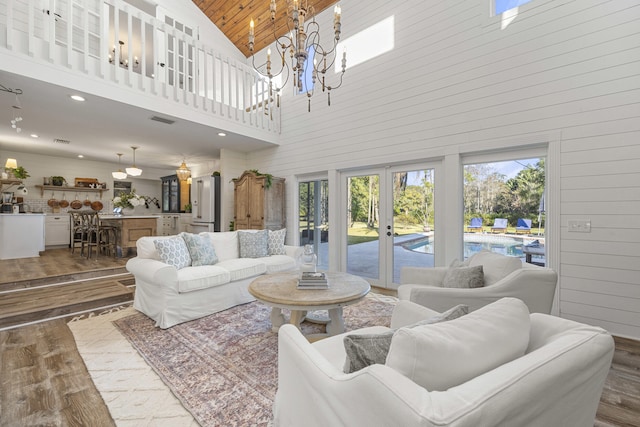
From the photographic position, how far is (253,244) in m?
4.09

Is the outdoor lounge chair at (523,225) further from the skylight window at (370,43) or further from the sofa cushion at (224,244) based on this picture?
the sofa cushion at (224,244)

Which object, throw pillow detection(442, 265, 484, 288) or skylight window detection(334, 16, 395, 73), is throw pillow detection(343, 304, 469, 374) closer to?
throw pillow detection(442, 265, 484, 288)

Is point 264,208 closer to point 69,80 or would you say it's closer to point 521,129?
point 69,80

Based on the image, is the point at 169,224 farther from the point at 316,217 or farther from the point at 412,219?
the point at 412,219

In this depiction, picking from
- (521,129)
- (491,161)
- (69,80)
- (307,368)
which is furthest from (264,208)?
(307,368)

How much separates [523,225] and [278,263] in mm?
3179

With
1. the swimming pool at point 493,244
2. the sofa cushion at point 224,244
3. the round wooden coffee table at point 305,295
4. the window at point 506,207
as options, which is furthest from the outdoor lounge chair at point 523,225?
the sofa cushion at point 224,244

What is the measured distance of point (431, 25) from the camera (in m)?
3.88

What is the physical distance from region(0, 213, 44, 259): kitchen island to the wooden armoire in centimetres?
462

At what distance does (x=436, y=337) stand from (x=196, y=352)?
2.23m

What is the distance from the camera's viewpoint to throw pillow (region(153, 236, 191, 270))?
123 inches

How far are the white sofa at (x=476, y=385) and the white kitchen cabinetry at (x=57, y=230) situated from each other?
951 centimetres

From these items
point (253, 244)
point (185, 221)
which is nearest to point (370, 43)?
point (253, 244)

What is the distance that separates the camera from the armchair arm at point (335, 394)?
0.67 m
